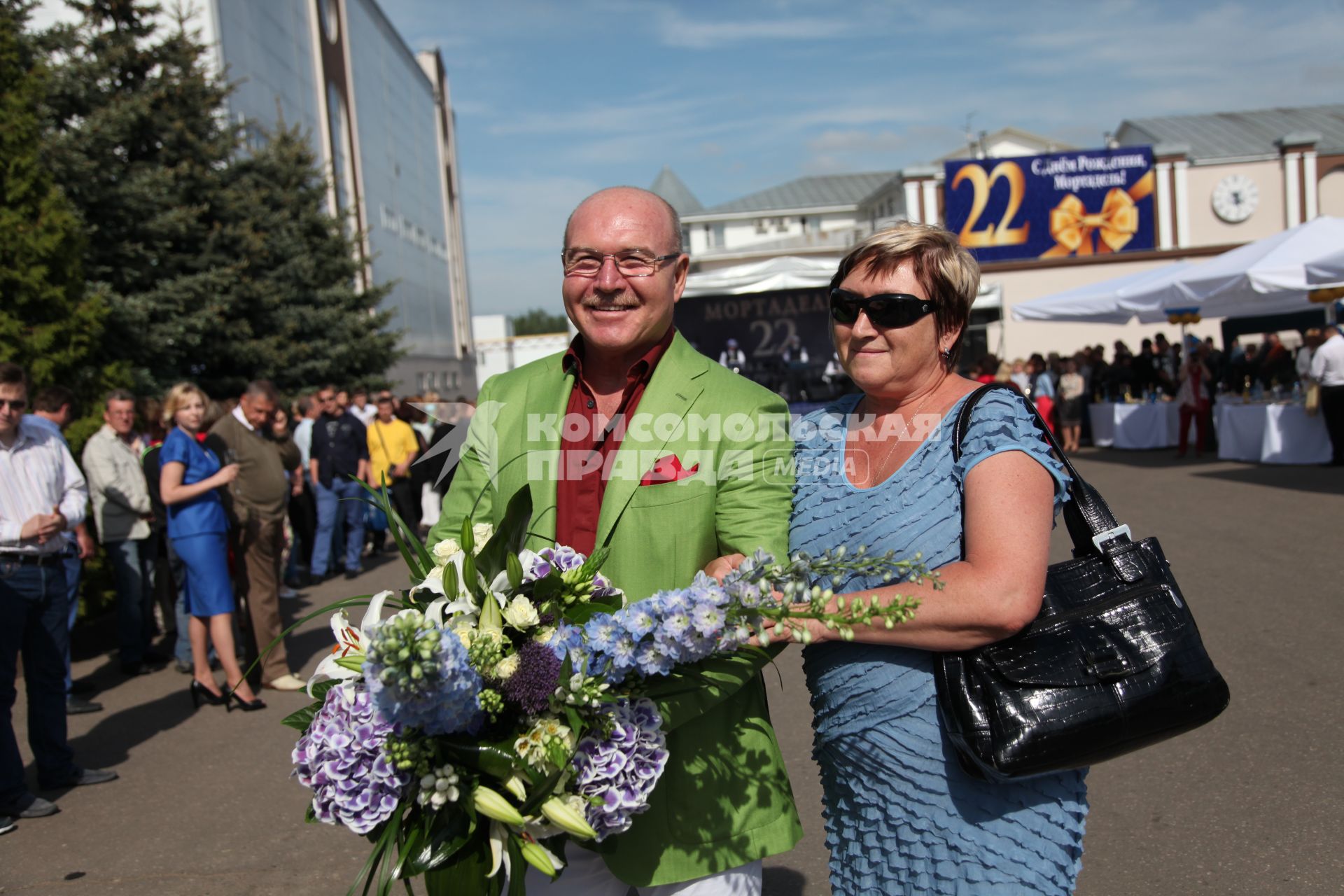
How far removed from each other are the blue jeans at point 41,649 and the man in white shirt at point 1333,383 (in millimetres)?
13569

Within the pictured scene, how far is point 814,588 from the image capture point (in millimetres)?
1620

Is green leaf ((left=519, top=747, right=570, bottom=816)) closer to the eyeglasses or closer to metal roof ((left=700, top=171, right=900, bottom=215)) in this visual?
the eyeglasses

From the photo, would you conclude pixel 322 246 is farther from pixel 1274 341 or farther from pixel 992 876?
pixel 992 876

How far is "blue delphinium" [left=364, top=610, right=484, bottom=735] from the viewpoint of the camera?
4.81ft

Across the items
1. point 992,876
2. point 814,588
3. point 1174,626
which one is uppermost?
Answer: point 814,588

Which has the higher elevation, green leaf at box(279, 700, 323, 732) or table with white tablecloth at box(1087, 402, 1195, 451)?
green leaf at box(279, 700, 323, 732)

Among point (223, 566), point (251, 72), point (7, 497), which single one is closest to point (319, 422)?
point (223, 566)

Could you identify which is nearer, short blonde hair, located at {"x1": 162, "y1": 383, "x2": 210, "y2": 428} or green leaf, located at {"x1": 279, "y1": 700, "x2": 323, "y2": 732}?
green leaf, located at {"x1": 279, "y1": 700, "x2": 323, "y2": 732}

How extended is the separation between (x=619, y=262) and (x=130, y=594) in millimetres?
6465

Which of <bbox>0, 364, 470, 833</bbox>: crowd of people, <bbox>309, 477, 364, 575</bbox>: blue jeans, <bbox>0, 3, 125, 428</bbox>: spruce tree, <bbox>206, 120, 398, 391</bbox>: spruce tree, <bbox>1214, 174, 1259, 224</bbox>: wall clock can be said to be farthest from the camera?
<bbox>1214, 174, 1259, 224</bbox>: wall clock

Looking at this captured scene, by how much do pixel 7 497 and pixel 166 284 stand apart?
35.6 ft

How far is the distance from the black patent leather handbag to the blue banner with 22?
1504 inches

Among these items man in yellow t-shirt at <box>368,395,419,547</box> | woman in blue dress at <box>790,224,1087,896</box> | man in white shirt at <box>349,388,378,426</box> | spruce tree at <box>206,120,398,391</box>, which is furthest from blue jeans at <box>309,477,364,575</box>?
woman in blue dress at <box>790,224,1087,896</box>

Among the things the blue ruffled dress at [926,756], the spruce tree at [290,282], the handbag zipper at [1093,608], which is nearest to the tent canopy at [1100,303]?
the spruce tree at [290,282]
